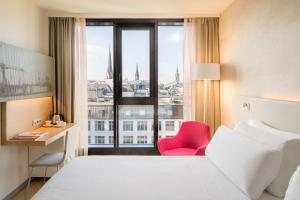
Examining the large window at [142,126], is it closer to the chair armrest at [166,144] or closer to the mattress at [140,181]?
the chair armrest at [166,144]

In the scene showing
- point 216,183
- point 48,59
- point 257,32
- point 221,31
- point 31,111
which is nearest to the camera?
point 216,183

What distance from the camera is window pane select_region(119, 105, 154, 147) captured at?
4680mm

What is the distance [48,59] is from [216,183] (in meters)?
3.27

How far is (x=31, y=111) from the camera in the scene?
12.0 feet

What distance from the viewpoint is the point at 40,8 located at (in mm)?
4102

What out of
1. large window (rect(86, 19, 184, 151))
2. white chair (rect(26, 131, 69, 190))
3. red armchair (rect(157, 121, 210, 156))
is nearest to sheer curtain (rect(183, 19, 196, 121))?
large window (rect(86, 19, 184, 151))

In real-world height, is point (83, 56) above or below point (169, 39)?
below

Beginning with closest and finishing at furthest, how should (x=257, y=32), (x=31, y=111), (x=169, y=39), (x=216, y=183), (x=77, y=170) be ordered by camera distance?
(x=216, y=183) < (x=77, y=170) < (x=257, y=32) < (x=31, y=111) < (x=169, y=39)

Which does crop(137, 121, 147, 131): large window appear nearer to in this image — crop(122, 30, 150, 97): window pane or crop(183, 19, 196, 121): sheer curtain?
crop(122, 30, 150, 97): window pane

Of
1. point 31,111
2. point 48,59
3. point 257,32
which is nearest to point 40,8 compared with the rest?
point 48,59

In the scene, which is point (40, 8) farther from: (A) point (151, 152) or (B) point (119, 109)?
(A) point (151, 152)

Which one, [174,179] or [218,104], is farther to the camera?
[218,104]

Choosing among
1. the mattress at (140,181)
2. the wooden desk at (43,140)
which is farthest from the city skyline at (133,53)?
the mattress at (140,181)

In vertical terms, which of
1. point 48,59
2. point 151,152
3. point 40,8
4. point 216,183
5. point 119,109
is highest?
point 40,8
